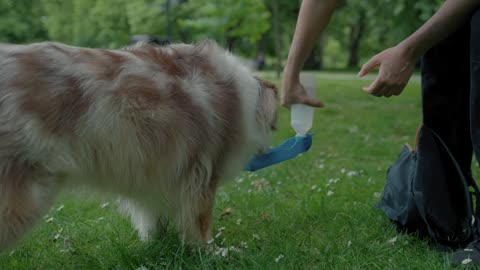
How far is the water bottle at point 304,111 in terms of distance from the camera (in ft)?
10.4

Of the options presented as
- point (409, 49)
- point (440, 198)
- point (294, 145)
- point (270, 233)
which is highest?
point (409, 49)

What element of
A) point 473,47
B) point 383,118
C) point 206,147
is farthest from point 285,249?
point 383,118

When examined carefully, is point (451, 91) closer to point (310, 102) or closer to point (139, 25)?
point (310, 102)

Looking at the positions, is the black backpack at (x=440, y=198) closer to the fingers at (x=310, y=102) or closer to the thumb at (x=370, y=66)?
the fingers at (x=310, y=102)

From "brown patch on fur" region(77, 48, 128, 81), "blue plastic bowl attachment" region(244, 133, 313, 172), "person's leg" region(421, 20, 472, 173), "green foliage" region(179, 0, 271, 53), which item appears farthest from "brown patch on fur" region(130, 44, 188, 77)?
"green foliage" region(179, 0, 271, 53)

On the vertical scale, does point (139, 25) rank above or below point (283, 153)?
below

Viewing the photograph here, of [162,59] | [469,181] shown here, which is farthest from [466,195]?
[162,59]

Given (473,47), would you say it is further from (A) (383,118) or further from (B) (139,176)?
(A) (383,118)

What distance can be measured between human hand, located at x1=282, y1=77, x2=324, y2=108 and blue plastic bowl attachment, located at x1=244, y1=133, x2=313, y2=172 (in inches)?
13.2

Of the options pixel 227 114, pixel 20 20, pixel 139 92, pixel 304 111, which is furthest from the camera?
pixel 20 20

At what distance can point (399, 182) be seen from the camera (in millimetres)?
3543

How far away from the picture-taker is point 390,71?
8.43 ft

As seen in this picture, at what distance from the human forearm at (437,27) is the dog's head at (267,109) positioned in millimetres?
965

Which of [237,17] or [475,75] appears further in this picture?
[237,17]
